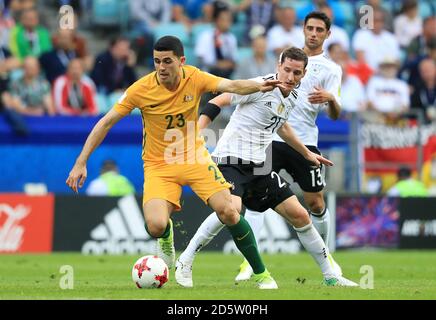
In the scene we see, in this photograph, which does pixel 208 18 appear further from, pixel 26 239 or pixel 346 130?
pixel 26 239

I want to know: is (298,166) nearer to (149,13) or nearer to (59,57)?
(59,57)

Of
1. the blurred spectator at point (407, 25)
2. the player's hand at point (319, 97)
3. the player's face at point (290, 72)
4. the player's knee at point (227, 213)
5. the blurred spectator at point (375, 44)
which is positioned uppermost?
the blurred spectator at point (407, 25)

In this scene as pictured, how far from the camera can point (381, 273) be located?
1373 cm

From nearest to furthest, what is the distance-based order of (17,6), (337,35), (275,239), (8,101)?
(8,101), (275,239), (17,6), (337,35)

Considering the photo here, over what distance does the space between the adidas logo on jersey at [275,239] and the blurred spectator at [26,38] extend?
5.22 meters

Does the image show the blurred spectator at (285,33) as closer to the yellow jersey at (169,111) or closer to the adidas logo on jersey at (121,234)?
the adidas logo on jersey at (121,234)

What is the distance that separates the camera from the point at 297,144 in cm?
1145

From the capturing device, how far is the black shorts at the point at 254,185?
36.7 ft

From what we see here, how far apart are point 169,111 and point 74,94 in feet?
30.0

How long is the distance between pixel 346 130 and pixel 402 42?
5340 mm

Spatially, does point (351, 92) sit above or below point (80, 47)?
below

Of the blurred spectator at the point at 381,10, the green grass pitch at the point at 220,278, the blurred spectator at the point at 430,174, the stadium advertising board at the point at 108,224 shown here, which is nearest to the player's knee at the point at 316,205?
the green grass pitch at the point at 220,278

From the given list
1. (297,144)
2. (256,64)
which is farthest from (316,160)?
(256,64)
